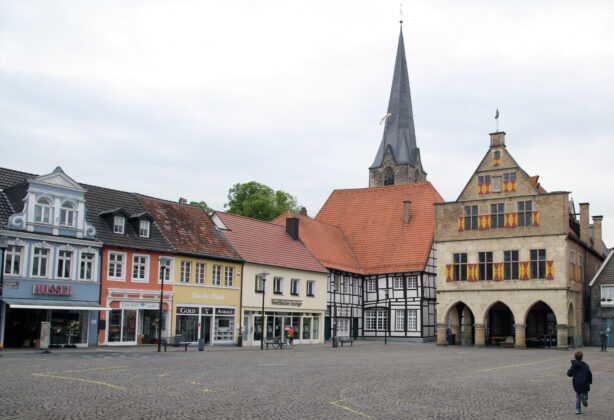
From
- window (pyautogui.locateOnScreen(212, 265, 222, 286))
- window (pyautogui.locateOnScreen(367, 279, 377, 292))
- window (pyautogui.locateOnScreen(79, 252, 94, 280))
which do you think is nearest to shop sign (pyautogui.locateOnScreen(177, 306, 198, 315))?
window (pyautogui.locateOnScreen(212, 265, 222, 286))

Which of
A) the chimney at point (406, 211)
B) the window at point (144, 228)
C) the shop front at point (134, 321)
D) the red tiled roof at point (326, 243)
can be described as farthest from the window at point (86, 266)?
the chimney at point (406, 211)

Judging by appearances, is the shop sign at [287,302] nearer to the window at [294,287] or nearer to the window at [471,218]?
the window at [294,287]

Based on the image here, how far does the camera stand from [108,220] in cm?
3688

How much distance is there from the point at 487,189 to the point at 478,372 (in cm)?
2504

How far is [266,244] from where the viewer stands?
46.6 meters

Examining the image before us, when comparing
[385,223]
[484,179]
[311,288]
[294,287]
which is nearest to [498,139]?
[484,179]

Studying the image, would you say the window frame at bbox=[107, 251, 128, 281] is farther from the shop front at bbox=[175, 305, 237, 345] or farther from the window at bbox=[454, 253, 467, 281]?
the window at bbox=[454, 253, 467, 281]

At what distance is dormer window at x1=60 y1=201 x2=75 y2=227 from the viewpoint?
3416 centimetres

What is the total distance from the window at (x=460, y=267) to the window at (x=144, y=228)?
2139cm

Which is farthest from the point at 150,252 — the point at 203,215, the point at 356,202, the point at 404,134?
the point at 404,134

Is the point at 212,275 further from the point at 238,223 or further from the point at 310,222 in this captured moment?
the point at 310,222

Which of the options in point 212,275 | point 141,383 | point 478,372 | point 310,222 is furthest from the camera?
point 310,222

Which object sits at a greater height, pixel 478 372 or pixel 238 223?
pixel 238 223

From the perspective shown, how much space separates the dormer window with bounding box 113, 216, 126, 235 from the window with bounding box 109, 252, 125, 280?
139 centimetres
